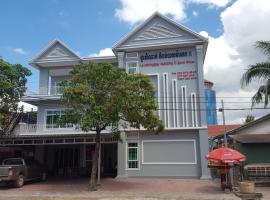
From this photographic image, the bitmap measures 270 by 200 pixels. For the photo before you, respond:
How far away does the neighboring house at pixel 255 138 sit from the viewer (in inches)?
831

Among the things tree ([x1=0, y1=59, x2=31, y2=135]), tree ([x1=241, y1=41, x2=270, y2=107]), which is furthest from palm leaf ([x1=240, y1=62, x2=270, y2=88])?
tree ([x1=0, y1=59, x2=31, y2=135])

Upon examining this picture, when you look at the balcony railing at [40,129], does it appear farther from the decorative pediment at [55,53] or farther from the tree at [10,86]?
the decorative pediment at [55,53]

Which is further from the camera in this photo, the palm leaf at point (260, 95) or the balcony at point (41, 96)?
the balcony at point (41, 96)

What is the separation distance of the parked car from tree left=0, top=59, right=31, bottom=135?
3.26 metres

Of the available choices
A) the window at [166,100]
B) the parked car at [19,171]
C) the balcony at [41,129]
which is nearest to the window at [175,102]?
the window at [166,100]

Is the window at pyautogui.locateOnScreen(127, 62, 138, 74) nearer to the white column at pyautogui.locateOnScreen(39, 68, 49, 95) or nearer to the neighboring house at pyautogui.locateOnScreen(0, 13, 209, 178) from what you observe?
the neighboring house at pyautogui.locateOnScreen(0, 13, 209, 178)

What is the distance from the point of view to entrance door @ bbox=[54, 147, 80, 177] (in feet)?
90.0

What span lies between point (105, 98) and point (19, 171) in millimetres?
7031

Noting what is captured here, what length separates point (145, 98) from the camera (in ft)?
55.7

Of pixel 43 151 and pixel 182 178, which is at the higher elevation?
pixel 43 151

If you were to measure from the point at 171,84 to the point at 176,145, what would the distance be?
14.8 ft

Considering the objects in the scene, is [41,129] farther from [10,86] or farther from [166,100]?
[166,100]

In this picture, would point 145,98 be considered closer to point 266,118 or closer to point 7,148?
point 266,118

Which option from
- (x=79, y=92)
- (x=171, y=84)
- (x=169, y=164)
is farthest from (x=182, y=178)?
(x=79, y=92)
